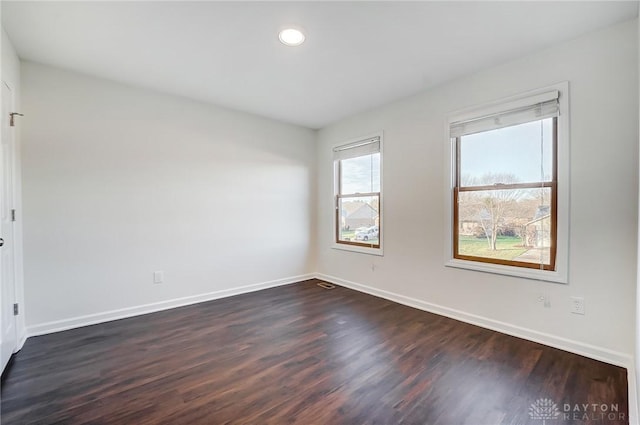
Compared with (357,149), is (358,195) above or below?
below

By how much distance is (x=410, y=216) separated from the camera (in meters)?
3.51

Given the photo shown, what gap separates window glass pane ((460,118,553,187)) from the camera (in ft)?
8.32

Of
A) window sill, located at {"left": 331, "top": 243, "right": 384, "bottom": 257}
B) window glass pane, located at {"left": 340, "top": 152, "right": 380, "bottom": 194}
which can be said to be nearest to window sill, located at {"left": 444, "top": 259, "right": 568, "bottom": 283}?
window sill, located at {"left": 331, "top": 243, "right": 384, "bottom": 257}

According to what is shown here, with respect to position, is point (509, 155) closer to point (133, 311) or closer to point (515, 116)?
point (515, 116)

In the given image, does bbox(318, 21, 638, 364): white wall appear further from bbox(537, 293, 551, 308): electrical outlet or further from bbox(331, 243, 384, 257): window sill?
bbox(331, 243, 384, 257): window sill

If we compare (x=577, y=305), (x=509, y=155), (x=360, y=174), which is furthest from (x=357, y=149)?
(x=577, y=305)

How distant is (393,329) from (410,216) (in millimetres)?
1353

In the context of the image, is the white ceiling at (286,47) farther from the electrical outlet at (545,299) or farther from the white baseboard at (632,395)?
the white baseboard at (632,395)

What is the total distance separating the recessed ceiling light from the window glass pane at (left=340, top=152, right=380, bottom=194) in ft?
6.49

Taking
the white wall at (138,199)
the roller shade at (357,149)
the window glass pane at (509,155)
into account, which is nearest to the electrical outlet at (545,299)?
the window glass pane at (509,155)

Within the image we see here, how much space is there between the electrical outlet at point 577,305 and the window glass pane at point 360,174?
234 cm

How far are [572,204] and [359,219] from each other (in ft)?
8.11

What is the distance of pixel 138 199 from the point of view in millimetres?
3225

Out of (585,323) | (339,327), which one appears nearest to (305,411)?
(339,327)
